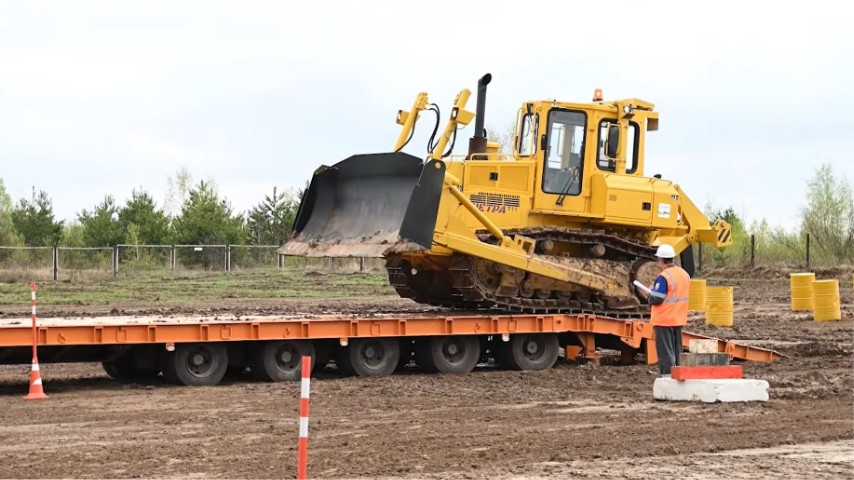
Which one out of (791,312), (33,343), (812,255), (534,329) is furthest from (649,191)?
(812,255)

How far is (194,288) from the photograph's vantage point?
38875 millimetres

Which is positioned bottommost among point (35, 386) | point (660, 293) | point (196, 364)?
point (35, 386)

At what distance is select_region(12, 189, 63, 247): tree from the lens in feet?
186

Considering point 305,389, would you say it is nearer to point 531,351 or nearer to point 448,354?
point 448,354

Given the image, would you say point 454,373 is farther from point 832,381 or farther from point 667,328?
point 832,381

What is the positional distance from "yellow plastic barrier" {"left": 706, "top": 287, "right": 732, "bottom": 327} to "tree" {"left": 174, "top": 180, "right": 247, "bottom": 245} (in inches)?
1303

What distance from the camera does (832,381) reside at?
54.4 feet

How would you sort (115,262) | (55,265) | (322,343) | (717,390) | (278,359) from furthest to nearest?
(115,262), (55,265), (322,343), (278,359), (717,390)

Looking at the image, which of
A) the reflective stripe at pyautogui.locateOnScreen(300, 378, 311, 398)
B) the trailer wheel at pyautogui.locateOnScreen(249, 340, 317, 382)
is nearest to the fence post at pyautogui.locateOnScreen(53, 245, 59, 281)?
the trailer wheel at pyautogui.locateOnScreen(249, 340, 317, 382)

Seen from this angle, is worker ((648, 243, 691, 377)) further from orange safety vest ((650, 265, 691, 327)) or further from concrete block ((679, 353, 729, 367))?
concrete block ((679, 353, 729, 367))

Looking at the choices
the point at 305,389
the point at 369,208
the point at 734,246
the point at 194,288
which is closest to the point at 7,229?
the point at 194,288

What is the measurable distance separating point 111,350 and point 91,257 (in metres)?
34.1

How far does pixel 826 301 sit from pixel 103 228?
38.3 meters

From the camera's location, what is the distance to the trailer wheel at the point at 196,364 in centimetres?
1616
